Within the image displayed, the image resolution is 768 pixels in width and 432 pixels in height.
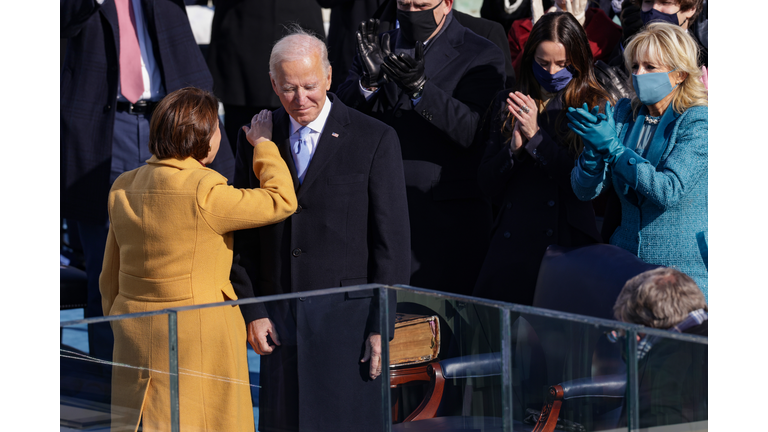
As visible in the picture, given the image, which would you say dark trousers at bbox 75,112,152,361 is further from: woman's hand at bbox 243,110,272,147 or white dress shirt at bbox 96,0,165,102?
woman's hand at bbox 243,110,272,147

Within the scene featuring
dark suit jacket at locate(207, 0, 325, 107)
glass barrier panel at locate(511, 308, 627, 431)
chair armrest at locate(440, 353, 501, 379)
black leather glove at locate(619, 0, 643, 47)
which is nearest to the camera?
glass barrier panel at locate(511, 308, 627, 431)

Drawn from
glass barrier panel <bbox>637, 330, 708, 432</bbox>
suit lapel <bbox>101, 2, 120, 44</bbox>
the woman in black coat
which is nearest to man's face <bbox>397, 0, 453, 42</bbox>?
the woman in black coat

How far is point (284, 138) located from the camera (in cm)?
269

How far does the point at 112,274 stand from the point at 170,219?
312 mm

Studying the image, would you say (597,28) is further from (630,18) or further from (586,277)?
(586,277)

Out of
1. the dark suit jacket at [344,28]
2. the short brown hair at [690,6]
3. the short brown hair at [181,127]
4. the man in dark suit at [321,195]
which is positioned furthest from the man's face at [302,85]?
the dark suit jacket at [344,28]

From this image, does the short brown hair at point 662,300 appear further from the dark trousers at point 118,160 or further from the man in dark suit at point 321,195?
the dark trousers at point 118,160

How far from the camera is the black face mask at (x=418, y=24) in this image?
10.9ft

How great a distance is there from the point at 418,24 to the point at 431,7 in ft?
0.26

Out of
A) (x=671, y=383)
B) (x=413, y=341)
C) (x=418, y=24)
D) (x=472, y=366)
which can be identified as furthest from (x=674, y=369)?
(x=418, y=24)

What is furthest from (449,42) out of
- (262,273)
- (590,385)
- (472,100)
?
(590,385)

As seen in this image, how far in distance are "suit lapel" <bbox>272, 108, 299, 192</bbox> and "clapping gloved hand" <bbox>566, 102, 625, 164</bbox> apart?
2.74ft

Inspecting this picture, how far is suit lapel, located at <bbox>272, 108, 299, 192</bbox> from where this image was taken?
2648 mm

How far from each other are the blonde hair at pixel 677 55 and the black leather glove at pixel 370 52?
0.94 m
